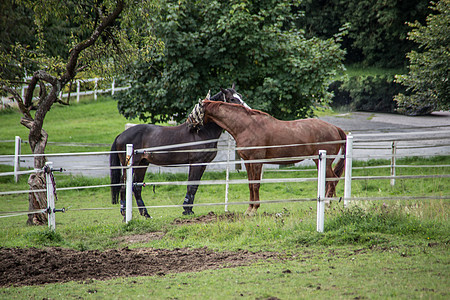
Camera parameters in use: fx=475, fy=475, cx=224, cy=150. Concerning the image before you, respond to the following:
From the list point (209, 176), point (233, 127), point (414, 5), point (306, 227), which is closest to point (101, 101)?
point (209, 176)

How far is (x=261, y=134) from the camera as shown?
9359 millimetres

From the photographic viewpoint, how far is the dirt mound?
6.00 meters

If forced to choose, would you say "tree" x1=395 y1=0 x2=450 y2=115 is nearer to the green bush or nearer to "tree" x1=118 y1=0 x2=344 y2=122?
"tree" x1=118 y1=0 x2=344 y2=122

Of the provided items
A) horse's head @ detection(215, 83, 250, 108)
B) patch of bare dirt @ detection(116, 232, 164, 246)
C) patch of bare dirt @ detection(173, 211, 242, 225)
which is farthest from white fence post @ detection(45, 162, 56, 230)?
horse's head @ detection(215, 83, 250, 108)

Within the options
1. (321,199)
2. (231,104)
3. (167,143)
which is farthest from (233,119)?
(321,199)

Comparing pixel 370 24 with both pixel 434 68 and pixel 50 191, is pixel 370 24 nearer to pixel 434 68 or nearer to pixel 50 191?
pixel 434 68

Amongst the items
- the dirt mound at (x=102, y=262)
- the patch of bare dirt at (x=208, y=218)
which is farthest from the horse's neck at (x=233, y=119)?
the dirt mound at (x=102, y=262)

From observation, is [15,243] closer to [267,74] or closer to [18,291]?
[18,291]

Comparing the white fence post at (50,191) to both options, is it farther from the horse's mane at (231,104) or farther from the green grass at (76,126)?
the green grass at (76,126)

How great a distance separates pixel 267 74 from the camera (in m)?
15.8

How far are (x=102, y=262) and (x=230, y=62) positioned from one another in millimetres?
9728

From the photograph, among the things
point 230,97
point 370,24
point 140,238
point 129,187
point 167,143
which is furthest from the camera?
point 370,24

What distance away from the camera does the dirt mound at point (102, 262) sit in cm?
600

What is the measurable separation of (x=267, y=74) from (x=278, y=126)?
21.8 ft
